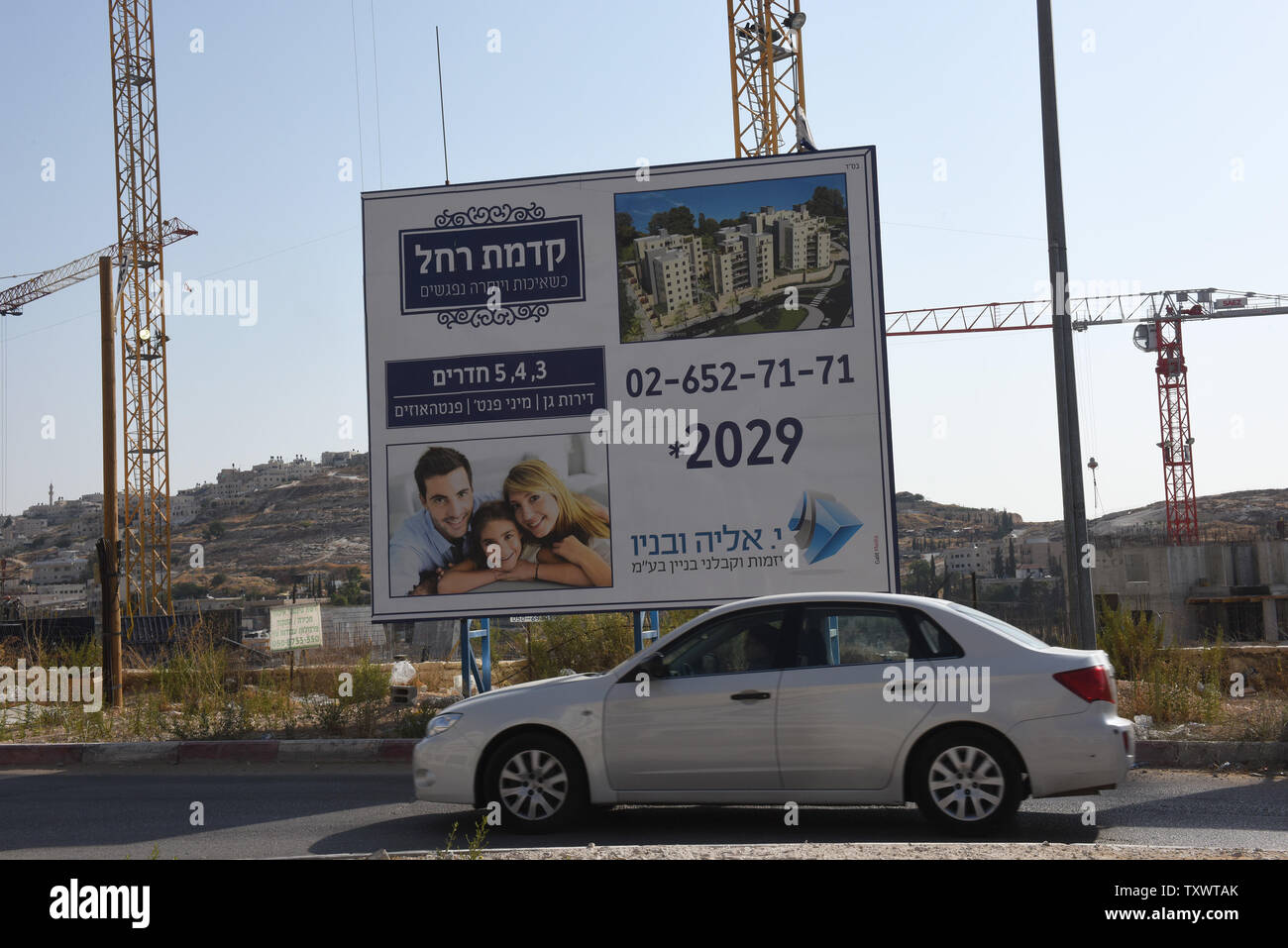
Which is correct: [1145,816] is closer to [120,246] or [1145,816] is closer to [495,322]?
[495,322]

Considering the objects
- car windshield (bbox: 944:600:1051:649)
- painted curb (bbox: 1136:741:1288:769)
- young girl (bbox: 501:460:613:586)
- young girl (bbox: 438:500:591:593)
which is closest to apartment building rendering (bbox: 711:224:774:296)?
young girl (bbox: 501:460:613:586)

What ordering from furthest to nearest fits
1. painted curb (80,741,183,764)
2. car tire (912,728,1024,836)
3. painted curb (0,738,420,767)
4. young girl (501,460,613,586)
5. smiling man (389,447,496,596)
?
smiling man (389,447,496,596), young girl (501,460,613,586), painted curb (80,741,183,764), painted curb (0,738,420,767), car tire (912,728,1024,836)

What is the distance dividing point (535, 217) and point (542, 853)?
823 centimetres

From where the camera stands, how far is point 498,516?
41.0 feet

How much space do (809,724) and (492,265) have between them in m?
7.25

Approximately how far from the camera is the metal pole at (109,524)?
14164 mm

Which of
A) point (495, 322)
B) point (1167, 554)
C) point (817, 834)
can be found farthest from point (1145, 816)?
point (1167, 554)

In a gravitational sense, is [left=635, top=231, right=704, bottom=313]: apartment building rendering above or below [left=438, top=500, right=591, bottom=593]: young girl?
above

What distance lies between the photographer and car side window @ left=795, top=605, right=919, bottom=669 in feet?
23.9

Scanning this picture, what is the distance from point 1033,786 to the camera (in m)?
6.93

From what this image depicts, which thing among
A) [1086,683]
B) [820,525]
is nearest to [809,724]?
[1086,683]

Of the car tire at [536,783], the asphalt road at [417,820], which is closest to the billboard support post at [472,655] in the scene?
the asphalt road at [417,820]

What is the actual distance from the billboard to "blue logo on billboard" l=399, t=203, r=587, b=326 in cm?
2

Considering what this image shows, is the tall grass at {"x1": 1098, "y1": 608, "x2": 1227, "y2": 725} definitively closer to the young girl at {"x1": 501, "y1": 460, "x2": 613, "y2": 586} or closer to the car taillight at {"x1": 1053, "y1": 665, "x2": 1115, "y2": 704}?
the car taillight at {"x1": 1053, "y1": 665, "x2": 1115, "y2": 704}
